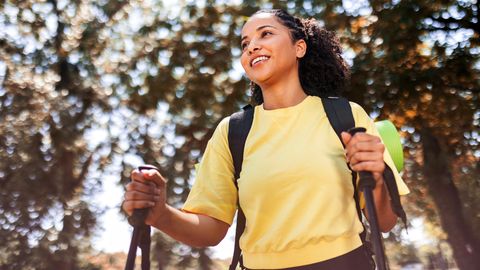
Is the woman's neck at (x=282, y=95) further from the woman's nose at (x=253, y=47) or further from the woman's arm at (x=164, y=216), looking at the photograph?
the woman's arm at (x=164, y=216)

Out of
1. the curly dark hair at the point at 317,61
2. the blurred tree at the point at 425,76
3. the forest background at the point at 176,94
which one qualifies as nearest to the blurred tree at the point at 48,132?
the forest background at the point at 176,94

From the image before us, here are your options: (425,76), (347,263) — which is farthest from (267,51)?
(425,76)

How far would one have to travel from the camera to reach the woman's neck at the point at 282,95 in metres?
2.71

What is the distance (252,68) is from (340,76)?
0.51 metres

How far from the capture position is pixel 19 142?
18000 mm

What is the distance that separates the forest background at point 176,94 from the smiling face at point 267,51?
7.13 m

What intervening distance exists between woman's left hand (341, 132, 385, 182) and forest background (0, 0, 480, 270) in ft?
25.9

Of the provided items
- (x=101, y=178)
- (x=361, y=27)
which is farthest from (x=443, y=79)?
(x=101, y=178)

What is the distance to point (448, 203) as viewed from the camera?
13.1m

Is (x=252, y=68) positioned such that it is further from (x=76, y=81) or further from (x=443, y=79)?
(x=76, y=81)

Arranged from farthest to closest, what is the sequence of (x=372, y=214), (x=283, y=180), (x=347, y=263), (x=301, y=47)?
(x=301, y=47) < (x=283, y=180) < (x=347, y=263) < (x=372, y=214)

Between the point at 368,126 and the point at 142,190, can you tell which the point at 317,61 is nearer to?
the point at 368,126

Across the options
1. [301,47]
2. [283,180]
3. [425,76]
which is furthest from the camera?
[425,76]

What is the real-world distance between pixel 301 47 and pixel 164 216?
1099 millimetres
